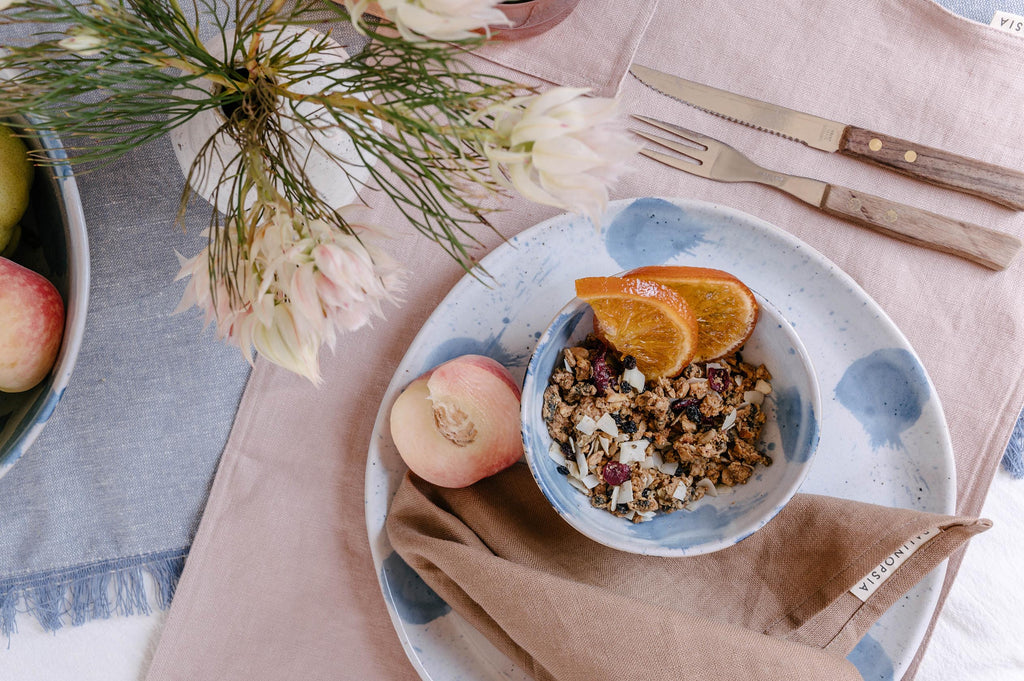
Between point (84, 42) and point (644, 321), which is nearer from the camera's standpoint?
point (84, 42)

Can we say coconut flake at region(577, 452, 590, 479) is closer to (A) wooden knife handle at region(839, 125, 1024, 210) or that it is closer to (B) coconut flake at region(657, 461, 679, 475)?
(B) coconut flake at region(657, 461, 679, 475)

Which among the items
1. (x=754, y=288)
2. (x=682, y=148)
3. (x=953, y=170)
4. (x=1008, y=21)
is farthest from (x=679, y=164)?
(x=1008, y=21)

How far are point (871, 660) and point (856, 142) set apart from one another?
45 centimetres

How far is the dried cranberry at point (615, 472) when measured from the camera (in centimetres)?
57

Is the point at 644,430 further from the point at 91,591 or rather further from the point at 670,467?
the point at 91,591

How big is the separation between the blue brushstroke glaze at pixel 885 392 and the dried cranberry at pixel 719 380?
119 millimetres

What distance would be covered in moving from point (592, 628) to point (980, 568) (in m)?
0.44

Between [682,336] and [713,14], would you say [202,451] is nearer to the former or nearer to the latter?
[682,336]

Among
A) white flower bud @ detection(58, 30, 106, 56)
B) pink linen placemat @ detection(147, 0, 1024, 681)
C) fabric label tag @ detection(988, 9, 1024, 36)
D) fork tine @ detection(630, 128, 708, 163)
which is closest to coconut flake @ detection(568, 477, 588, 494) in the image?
pink linen placemat @ detection(147, 0, 1024, 681)

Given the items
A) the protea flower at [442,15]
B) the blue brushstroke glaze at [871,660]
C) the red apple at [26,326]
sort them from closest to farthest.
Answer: the protea flower at [442,15], the red apple at [26,326], the blue brushstroke glaze at [871,660]

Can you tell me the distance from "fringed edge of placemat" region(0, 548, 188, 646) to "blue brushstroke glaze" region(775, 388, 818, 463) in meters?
0.55

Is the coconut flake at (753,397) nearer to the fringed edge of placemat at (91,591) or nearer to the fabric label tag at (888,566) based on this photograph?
the fabric label tag at (888,566)

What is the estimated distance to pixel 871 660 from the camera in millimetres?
616

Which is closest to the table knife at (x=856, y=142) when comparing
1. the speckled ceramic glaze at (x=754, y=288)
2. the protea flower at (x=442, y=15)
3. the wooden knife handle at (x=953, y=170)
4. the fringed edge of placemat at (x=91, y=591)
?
the wooden knife handle at (x=953, y=170)
